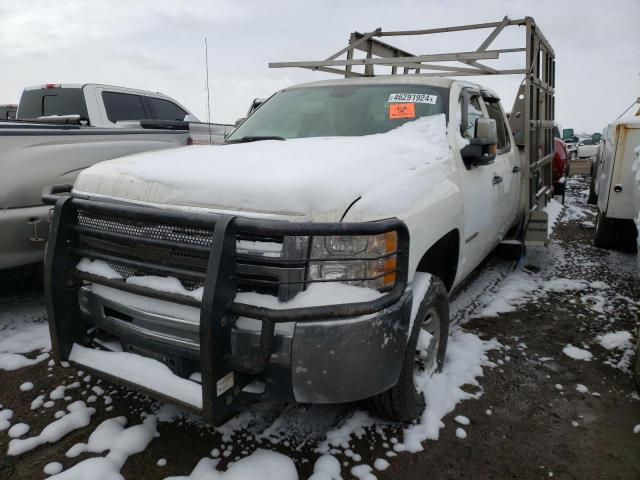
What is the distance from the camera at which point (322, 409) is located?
8.84ft

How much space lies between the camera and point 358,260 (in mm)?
2008

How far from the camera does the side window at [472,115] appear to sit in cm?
355

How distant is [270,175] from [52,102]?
5.44 m

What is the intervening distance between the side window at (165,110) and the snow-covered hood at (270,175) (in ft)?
14.9

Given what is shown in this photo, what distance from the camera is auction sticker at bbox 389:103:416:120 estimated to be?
3.36 meters

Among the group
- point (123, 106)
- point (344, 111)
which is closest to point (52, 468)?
point (344, 111)

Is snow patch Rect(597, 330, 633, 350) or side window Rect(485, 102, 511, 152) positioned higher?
side window Rect(485, 102, 511, 152)

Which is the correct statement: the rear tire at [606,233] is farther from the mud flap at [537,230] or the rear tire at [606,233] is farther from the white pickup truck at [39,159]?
the white pickup truck at [39,159]

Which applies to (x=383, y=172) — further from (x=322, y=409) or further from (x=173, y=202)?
(x=322, y=409)

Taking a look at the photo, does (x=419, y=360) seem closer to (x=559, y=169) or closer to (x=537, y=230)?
(x=537, y=230)

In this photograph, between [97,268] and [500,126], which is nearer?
[97,268]

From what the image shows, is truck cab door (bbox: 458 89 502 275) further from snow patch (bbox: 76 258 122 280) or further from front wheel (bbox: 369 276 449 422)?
snow patch (bbox: 76 258 122 280)

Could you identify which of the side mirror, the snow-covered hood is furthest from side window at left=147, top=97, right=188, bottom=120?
the side mirror

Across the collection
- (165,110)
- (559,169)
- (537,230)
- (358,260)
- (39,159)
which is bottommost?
(537,230)
